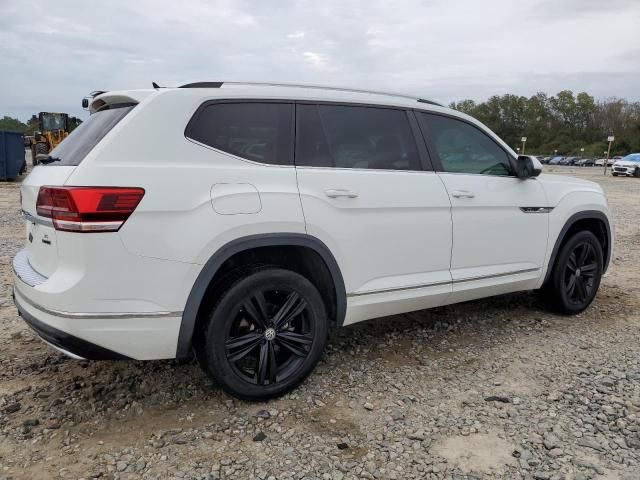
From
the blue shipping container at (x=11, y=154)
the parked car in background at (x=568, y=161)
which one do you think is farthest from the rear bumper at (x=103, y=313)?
the parked car in background at (x=568, y=161)

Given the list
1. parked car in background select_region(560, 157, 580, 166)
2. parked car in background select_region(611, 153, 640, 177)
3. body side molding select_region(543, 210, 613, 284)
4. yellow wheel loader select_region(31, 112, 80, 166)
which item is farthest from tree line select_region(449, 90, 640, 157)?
body side molding select_region(543, 210, 613, 284)

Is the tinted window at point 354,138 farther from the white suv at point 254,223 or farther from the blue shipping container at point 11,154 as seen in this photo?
the blue shipping container at point 11,154

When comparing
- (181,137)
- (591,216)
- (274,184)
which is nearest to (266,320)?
(274,184)

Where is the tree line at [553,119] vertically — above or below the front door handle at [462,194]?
above

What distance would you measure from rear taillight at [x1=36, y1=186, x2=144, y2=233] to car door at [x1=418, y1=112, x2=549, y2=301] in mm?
2157

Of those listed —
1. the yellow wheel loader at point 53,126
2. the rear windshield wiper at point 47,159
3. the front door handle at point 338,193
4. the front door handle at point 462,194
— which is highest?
the yellow wheel loader at point 53,126

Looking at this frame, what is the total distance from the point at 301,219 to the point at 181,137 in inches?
31.1

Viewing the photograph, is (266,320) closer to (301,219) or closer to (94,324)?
(301,219)

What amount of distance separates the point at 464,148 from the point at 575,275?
175 cm

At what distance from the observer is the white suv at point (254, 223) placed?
2539mm

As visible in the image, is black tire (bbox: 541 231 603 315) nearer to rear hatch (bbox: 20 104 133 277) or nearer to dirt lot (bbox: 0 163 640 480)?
dirt lot (bbox: 0 163 640 480)

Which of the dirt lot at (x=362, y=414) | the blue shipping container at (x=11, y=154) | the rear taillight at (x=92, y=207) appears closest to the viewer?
the rear taillight at (x=92, y=207)

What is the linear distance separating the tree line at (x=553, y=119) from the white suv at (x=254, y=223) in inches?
3481

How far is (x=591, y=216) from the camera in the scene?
4656 millimetres
